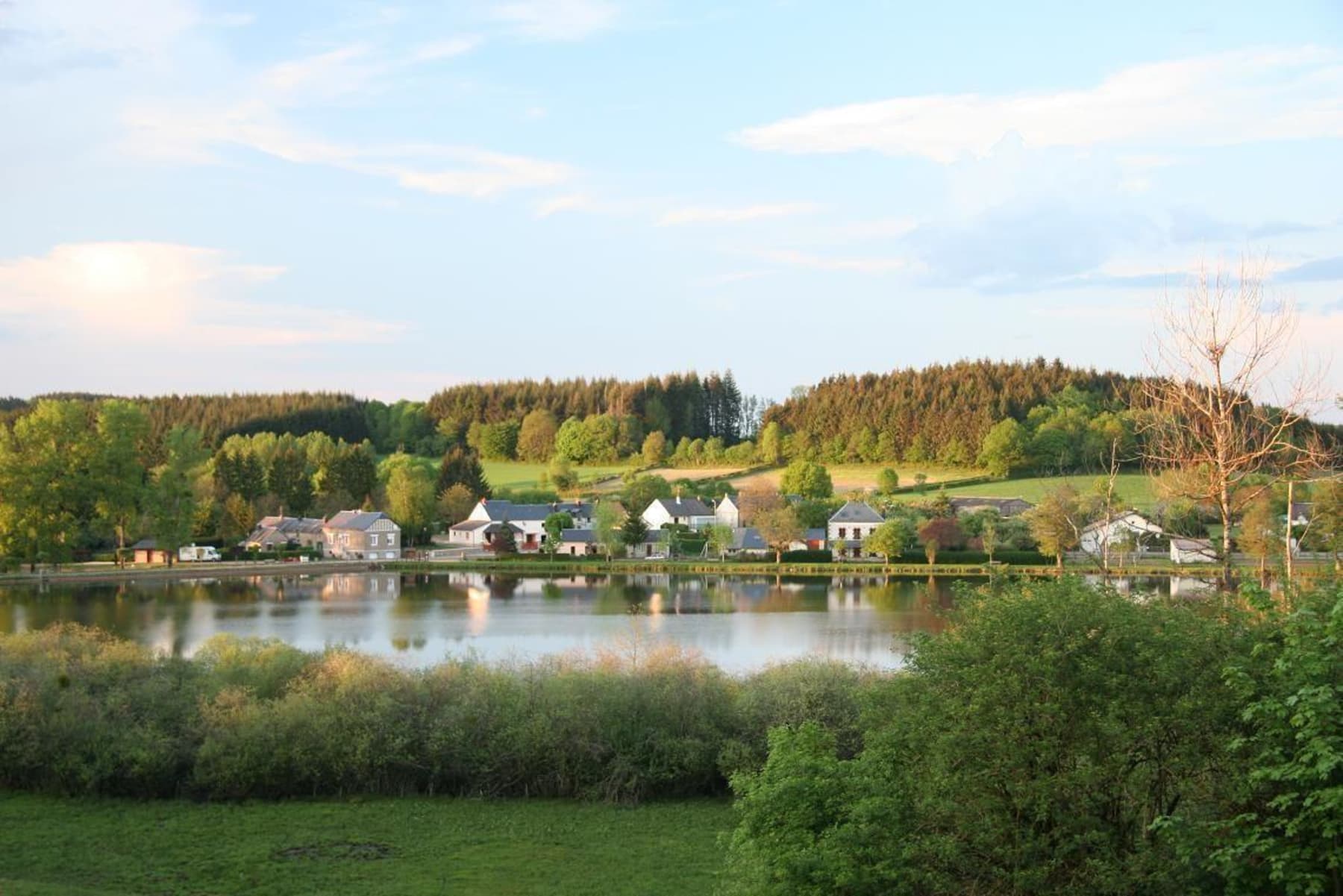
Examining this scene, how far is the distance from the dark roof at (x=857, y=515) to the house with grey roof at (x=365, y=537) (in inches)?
938

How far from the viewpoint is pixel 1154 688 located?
332 inches

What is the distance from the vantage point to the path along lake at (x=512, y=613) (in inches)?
1166

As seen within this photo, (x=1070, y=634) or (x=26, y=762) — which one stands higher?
(x=1070, y=634)

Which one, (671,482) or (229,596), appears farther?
(671,482)

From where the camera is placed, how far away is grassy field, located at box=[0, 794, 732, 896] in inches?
487

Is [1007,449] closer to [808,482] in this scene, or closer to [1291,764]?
[808,482]

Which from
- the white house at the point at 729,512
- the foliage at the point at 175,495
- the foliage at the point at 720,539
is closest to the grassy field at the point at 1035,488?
the white house at the point at 729,512

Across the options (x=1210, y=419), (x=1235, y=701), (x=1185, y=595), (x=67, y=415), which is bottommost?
(x=1235, y=701)

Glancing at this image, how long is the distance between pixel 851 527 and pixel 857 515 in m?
0.74

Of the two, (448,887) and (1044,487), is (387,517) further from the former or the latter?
(448,887)

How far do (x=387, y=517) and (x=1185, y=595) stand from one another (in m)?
59.3

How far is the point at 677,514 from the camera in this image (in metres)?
71.7

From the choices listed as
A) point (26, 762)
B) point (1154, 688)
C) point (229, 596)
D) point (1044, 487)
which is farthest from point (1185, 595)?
point (1044, 487)

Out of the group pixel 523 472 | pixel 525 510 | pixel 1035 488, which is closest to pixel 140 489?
pixel 525 510
